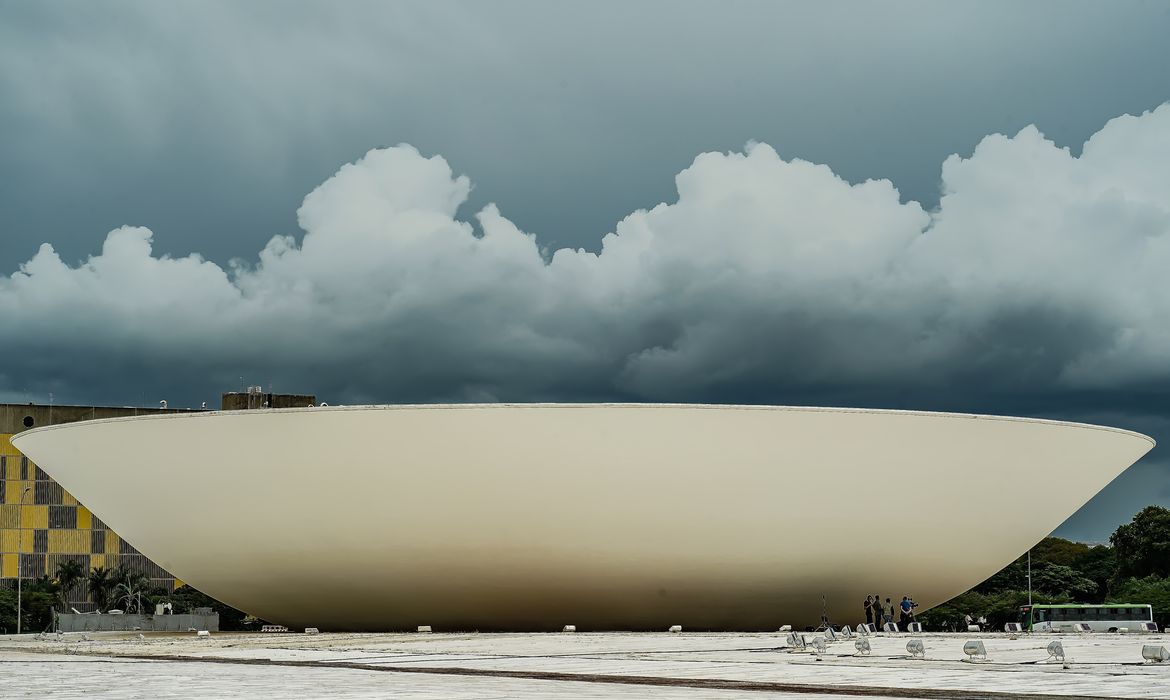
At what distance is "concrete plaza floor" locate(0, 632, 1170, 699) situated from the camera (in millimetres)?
7430

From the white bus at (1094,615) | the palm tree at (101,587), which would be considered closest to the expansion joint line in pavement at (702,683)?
the white bus at (1094,615)

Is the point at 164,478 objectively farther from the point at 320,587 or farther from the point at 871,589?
the point at 871,589

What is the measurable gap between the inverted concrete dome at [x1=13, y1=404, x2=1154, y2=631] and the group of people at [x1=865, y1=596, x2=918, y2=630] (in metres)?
0.32

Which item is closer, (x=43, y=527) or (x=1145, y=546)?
(x=1145, y=546)

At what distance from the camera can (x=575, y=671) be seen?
9.42 meters

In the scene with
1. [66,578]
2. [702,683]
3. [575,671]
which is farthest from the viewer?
[66,578]

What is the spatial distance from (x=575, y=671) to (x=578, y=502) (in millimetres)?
8768

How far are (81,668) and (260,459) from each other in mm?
8131

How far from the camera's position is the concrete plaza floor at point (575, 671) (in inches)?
293

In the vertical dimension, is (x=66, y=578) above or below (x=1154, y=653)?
above

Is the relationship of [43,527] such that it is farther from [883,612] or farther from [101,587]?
[883,612]

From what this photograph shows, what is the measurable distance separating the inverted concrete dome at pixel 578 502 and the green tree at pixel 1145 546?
86.6 ft

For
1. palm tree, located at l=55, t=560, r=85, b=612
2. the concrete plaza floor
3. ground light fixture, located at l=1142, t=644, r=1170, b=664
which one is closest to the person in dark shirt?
the concrete plaza floor

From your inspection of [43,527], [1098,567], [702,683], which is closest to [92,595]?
[43,527]
